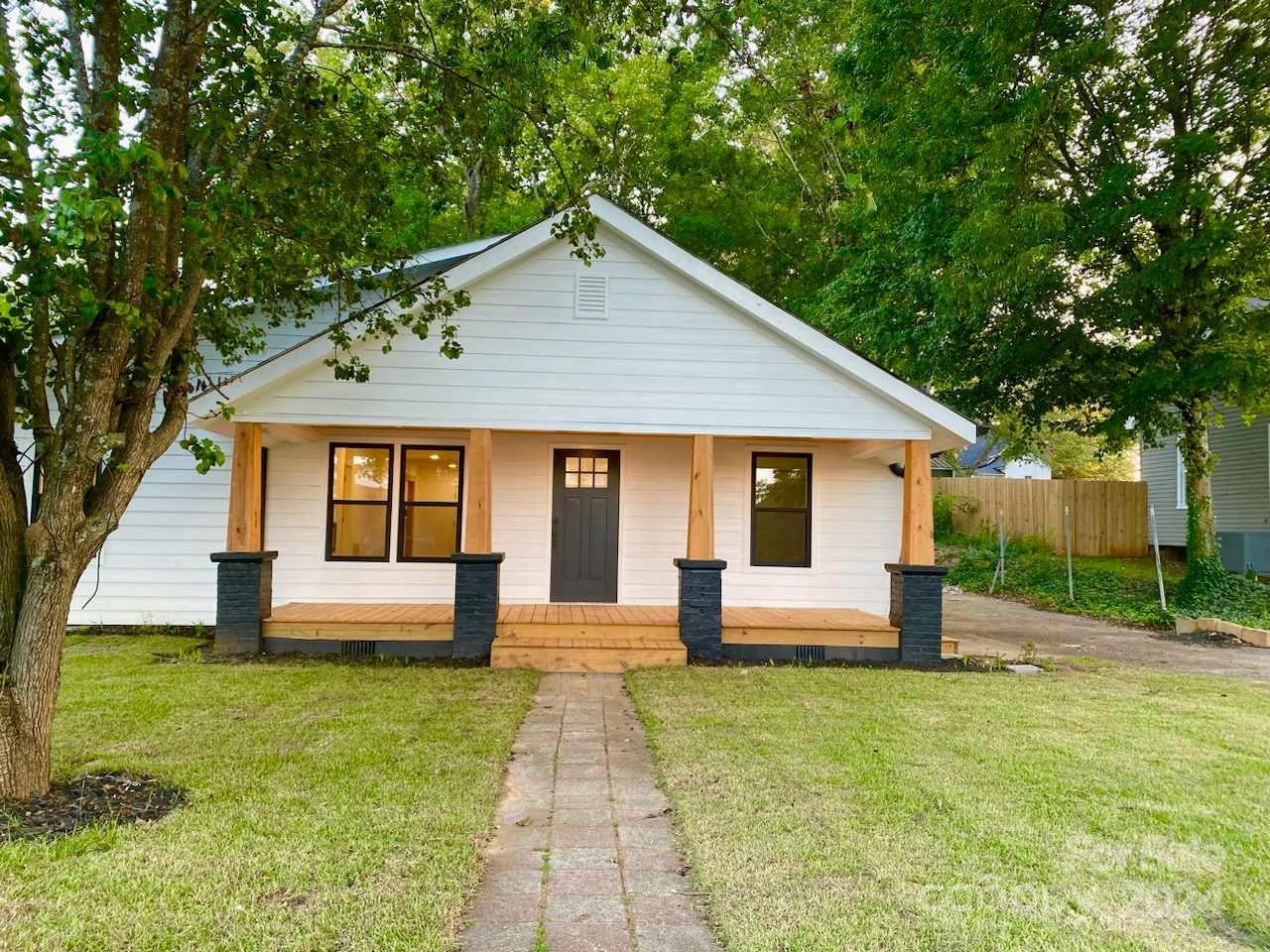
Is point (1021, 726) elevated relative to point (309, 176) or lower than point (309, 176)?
lower

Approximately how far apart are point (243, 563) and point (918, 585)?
6908mm

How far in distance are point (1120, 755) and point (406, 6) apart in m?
6.75

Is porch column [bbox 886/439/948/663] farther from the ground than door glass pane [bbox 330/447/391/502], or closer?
closer

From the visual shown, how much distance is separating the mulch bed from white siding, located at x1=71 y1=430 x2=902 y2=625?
5067 mm

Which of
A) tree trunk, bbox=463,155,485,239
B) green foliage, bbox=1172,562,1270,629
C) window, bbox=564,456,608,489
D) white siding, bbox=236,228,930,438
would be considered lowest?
green foliage, bbox=1172,562,1270,629

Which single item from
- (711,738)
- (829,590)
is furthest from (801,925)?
(829,590)

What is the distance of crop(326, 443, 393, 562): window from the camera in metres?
8.68

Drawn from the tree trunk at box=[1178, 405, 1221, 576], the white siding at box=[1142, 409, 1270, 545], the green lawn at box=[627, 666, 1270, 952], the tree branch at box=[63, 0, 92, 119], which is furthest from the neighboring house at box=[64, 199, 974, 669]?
the white siding at box=[1142, 409, 1270, 545]

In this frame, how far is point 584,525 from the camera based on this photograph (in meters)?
8.93

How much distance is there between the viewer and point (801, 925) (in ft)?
7.93

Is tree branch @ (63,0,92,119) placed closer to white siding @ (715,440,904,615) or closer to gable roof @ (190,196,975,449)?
gable roof @ (190,196,975,449)

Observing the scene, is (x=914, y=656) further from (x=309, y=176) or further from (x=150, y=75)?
(x=150, y=75)

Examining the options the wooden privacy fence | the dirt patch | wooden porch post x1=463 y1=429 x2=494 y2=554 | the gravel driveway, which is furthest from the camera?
the wooden privacy fence

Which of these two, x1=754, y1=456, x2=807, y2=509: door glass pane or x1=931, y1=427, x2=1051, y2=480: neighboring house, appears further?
x1=931, y1=427, x2=1051, y2=480: neighboring house
